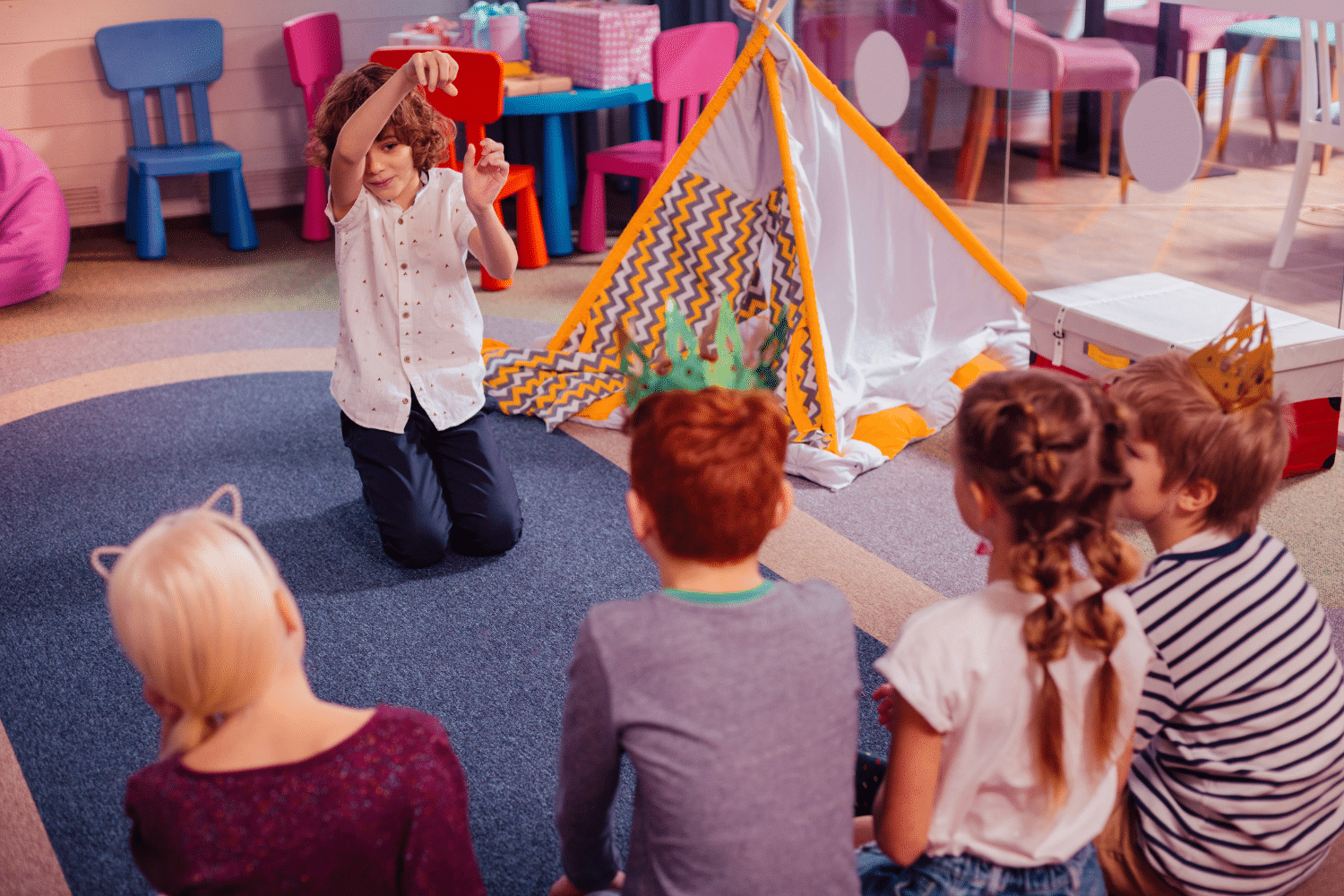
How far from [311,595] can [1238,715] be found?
1.53m

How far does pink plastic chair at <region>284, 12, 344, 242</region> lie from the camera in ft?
13.7

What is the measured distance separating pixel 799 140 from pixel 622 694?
2.10 m

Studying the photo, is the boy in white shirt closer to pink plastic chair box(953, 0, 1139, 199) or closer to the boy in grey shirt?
the boy in grey shirt

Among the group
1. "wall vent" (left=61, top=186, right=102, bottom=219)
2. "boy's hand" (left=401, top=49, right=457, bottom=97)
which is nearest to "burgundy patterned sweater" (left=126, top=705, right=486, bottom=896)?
"boy's hand" (left=401, top=49, right=457, bottom=97)

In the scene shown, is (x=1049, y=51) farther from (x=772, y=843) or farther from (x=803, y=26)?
(x=772, y=843)

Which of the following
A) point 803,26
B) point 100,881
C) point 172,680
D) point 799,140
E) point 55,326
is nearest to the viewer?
point 172,680

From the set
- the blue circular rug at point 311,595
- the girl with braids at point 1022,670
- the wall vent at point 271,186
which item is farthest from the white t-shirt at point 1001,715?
the wall vent at point 271,186

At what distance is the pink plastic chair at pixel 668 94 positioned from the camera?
12.7 ft

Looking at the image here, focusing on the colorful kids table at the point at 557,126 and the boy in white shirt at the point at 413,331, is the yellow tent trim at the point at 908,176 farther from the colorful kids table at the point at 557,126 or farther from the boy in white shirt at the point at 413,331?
the colorful kids table at the point at 557,126

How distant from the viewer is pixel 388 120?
1973 millimetres

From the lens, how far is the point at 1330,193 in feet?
9.94

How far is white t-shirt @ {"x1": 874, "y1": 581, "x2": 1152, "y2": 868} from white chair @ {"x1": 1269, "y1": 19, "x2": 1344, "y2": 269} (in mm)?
2572

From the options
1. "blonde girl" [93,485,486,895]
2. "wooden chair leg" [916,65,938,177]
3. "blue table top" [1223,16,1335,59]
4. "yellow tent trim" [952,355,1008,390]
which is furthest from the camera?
"wooden chair leg" [916,65,938,177]

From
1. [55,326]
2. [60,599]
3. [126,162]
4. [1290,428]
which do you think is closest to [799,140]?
[1290,428]
